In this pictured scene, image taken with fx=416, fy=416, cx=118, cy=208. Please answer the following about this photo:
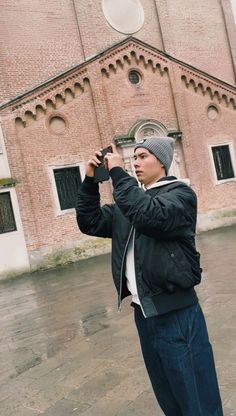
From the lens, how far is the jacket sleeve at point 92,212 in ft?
9.36

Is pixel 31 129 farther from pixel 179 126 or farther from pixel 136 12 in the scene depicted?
pixel 136 12

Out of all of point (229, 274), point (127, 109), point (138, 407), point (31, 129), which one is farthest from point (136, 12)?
point (138, 407)

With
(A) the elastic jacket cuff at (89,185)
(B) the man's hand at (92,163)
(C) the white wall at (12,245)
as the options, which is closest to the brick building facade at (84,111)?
(C) the white wall at (12,245)

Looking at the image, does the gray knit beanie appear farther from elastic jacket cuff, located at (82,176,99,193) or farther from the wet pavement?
the wet pavement

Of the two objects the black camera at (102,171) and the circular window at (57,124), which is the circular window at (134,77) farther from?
the black camera at (102,171)

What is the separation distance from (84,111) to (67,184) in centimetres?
280

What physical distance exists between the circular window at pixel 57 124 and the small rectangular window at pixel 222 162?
6760 mm

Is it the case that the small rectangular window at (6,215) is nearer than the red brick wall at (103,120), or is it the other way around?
the small rectangular window at (6,215)

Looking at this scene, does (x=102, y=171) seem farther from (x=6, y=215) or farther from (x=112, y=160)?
(x=6, y=215)

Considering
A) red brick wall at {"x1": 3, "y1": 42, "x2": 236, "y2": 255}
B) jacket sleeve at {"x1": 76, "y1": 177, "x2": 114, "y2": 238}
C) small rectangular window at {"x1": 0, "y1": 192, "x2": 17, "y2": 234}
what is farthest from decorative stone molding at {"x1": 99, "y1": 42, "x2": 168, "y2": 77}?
jacket sleeve at {"x1": 76, "y1": 177, "x2": 114, "y2": 238}

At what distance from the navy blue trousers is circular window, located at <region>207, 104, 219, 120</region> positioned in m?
16.3

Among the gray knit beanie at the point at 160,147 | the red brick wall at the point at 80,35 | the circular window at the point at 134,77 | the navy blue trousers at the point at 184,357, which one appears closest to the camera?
the navy blue trousers at the point at 184,357

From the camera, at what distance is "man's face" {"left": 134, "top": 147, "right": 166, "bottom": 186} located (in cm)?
258

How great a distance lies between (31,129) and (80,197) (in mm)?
11840
